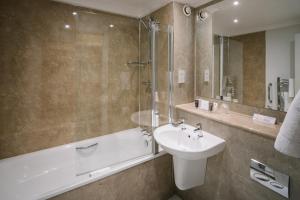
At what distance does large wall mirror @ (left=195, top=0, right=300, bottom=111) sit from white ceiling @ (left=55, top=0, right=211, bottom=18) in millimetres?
400

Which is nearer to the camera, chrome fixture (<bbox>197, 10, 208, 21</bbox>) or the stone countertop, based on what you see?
the stone countertop

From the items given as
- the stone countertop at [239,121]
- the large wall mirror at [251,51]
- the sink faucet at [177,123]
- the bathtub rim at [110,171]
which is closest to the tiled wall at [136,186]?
the bathtub rim at [110,171]

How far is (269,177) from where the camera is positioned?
1210 millimetres

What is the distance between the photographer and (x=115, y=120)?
8.04 feet

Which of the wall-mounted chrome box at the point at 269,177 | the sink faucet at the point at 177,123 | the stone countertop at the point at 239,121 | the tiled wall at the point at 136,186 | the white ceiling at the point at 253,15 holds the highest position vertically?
the white ceiling at the point at 253,15

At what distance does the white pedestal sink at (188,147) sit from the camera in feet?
4.67

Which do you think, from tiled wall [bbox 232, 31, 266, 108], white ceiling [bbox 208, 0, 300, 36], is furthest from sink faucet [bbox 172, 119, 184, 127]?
white ceiling [bbox 208, 0, 300, 36]

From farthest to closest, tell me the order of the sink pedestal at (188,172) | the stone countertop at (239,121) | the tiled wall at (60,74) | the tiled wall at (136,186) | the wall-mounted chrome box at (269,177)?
the tiled wall at (60,74), the sink pedestal at (188,172), the tiled wall at (136,186), the stone countertop at (239,121), the wall-mounted chrome box at (269,177)

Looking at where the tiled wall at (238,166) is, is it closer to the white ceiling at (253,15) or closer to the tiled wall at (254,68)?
the tiled wall at (254,68)

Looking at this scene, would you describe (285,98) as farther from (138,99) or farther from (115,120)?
(115,120)

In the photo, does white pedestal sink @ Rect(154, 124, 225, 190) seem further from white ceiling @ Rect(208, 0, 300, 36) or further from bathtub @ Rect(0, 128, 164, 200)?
white ceiling @ Rect(208, 0, 300, 36)

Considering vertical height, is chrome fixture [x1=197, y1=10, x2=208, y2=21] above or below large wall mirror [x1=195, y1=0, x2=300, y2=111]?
above

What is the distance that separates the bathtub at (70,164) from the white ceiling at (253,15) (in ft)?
5.00

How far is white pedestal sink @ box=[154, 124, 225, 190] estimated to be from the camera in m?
1.42
